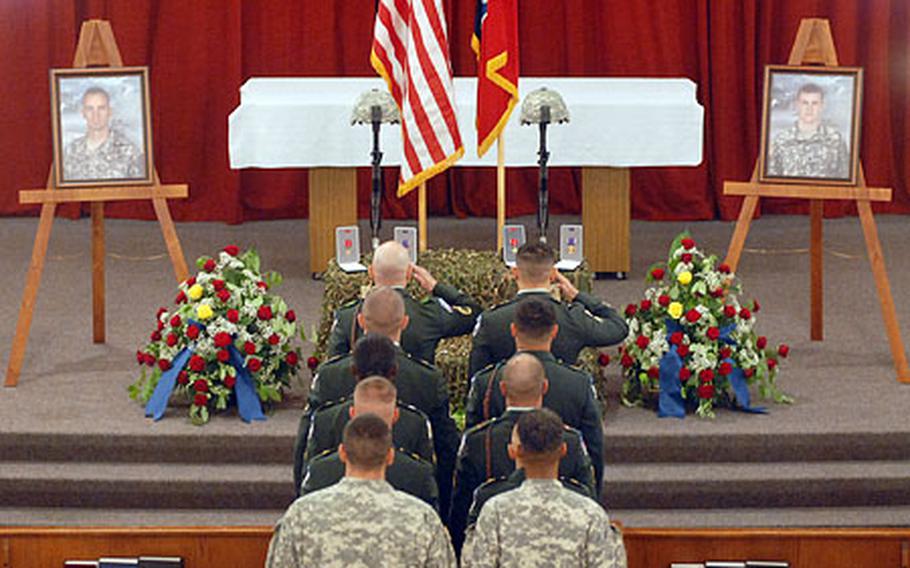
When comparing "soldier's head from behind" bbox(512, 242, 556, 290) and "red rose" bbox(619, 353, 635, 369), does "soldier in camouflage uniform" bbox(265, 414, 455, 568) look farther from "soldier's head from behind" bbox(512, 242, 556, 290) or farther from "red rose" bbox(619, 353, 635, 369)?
"red rose" bbox(619, 353, 635, 369)

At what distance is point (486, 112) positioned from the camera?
403 inches

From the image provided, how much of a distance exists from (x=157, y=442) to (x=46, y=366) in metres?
1.63

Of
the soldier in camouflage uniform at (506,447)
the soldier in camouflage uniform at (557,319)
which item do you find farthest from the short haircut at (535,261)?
the soldier in camouflage uniform at (506,447)

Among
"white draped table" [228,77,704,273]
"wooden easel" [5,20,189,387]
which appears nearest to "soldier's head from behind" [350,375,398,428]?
"wooden easel" [5,20,189,387]

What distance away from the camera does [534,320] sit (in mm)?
7020

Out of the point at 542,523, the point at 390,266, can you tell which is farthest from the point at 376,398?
the point at 390,266

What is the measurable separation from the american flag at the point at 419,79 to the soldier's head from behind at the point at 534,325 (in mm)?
3095

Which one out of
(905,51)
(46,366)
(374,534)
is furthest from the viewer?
(905,51)

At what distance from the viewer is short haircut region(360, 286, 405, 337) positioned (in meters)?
7.09

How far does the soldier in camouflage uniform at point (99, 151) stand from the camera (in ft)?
35.1

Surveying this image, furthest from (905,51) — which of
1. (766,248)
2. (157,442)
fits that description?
(157,442)

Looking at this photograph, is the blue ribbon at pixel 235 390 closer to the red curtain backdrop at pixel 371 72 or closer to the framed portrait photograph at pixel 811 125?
the framed portrait photograph at pixel 811 125

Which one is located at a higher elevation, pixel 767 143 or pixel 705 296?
pixel 767 143

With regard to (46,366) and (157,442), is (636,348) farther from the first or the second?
(46,366)
